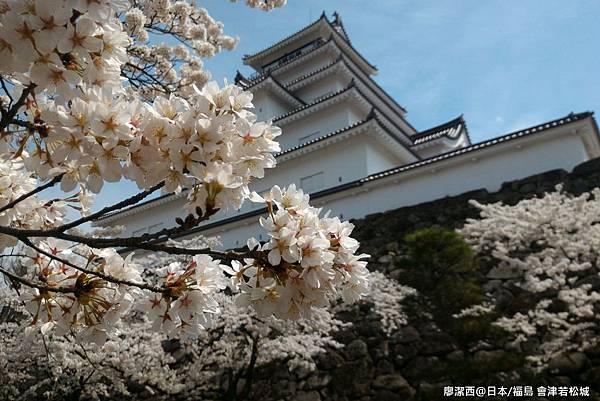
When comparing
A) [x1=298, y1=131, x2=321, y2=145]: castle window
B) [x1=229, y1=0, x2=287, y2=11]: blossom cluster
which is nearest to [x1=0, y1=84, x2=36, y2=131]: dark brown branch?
[x1=229, y1=0, x2=287, y2=11]: blossom cluster

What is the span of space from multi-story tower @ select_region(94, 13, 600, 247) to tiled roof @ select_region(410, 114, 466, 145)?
0.16 ft

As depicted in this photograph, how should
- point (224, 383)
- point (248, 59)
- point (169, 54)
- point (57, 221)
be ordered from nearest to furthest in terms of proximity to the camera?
point (57, 221) → point (169, 54) → point (224, 383) → point (248, 59)

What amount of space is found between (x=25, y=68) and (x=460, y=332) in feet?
27.5

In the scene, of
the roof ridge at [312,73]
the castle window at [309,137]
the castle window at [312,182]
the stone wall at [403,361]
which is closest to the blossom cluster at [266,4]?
the stone wall at [403,361]

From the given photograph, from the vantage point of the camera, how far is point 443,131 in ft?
73.8

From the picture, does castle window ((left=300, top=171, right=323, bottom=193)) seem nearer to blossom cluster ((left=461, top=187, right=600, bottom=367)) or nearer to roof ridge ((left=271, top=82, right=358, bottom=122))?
roof ridge ((left=271, top=82, right=358, bottom=122))

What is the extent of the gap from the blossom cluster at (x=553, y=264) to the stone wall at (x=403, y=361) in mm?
422

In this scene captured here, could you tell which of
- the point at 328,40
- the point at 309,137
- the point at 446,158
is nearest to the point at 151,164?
the point at 446,158

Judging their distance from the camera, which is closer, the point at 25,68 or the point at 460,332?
the point at 25,68

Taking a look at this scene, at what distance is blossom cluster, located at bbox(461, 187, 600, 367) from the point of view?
7309 millimetres

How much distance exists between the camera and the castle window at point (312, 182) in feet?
56.9

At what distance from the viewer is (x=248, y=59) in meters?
26.7

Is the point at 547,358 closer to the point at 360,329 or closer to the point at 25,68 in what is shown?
the point at 360,329

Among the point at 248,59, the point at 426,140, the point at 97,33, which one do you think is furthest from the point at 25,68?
the point at 248,59
